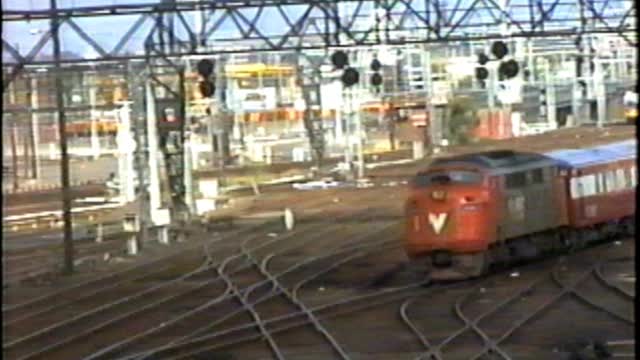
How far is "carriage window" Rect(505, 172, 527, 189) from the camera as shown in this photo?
26.2m

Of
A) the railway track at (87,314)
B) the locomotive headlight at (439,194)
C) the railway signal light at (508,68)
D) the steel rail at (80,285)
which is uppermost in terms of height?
the railway signal light at (508,68)

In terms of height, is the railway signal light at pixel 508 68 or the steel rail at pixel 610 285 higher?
the railway signal light at pixel 508 68

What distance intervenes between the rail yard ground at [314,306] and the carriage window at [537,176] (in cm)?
176

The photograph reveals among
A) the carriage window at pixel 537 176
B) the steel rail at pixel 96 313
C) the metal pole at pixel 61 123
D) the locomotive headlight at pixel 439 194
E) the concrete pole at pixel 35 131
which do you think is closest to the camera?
the steel rail at pixel 96 313

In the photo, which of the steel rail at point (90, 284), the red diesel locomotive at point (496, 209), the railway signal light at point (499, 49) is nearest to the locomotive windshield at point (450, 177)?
the red diesel locomotive at point (496, 209)

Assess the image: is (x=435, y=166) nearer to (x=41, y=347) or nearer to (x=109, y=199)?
(x=41, y=347)

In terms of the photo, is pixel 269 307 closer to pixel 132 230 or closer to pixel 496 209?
pixel 496 209

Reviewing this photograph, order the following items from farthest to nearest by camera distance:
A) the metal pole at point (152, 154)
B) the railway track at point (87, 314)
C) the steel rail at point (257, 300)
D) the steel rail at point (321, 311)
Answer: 1. the metal pole at point (152, 154)
2. the railway track at point (87, 314)
3. the steel rail at point (257, 300)
4. the steel rail at point (321, 311)

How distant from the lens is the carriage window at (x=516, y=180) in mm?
26198

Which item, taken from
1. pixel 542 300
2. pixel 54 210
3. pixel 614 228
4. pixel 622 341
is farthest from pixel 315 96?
pixel 622 341

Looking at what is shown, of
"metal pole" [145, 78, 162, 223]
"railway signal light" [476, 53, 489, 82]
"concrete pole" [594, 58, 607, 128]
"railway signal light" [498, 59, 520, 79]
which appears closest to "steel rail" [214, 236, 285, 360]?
"metal pole" [145, 78, 162, 223]

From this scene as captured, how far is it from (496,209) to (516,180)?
1578 mm

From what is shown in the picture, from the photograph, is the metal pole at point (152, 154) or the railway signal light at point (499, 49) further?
the metal pole at point (152, 154)

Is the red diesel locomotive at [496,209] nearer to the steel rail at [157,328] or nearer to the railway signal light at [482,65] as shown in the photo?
the steel rail at [157,328]
